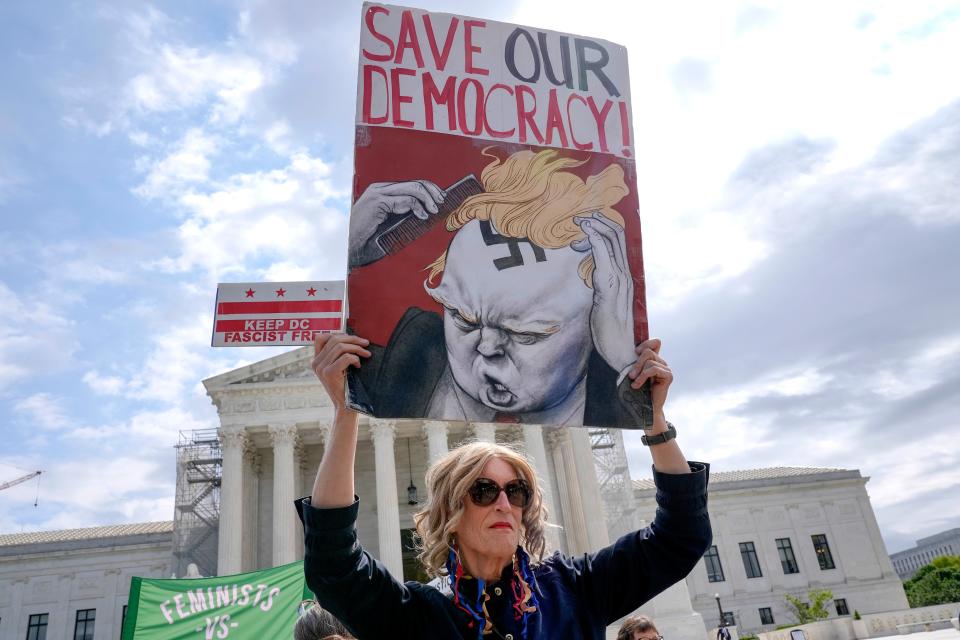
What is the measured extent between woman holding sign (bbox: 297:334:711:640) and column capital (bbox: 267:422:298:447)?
3250 cm

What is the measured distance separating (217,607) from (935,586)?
2343 inches

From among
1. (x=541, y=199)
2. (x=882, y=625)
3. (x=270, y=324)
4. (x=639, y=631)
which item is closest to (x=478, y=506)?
(x=541, y=199)

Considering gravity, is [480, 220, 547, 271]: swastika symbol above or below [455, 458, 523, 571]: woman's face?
above

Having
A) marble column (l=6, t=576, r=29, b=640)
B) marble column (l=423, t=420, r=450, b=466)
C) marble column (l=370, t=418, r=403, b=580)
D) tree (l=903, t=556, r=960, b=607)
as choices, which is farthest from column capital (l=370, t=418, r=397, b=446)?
tree (l=903, t=556, r=960, b=607)

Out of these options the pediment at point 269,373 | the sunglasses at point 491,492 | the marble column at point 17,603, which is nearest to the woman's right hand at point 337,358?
the sunglasses at point 491,492

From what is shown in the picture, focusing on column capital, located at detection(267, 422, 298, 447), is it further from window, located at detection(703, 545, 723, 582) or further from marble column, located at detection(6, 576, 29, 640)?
window, located at detection(703, 545, 723, 582)

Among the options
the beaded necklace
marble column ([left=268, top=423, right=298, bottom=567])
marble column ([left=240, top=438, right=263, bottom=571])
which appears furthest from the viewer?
marble column ([left=240, top=438, right=263, bottom=571])

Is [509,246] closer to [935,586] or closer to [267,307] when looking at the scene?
[267,307]

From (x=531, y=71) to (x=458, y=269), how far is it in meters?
1.23

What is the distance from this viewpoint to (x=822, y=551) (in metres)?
50.5

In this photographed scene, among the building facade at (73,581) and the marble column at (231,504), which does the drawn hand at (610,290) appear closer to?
the marble column at (231,504)

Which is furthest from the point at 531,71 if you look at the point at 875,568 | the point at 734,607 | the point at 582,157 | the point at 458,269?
the point at 875,568

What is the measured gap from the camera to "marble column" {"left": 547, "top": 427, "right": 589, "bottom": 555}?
1436 inches

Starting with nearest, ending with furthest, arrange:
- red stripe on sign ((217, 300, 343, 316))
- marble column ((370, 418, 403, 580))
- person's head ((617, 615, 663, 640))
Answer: person's head ((617, 615, 663, 640))
red stripe on sign ((217, 300, 343, 316))
marble column ((370, 418, 403, 580))
